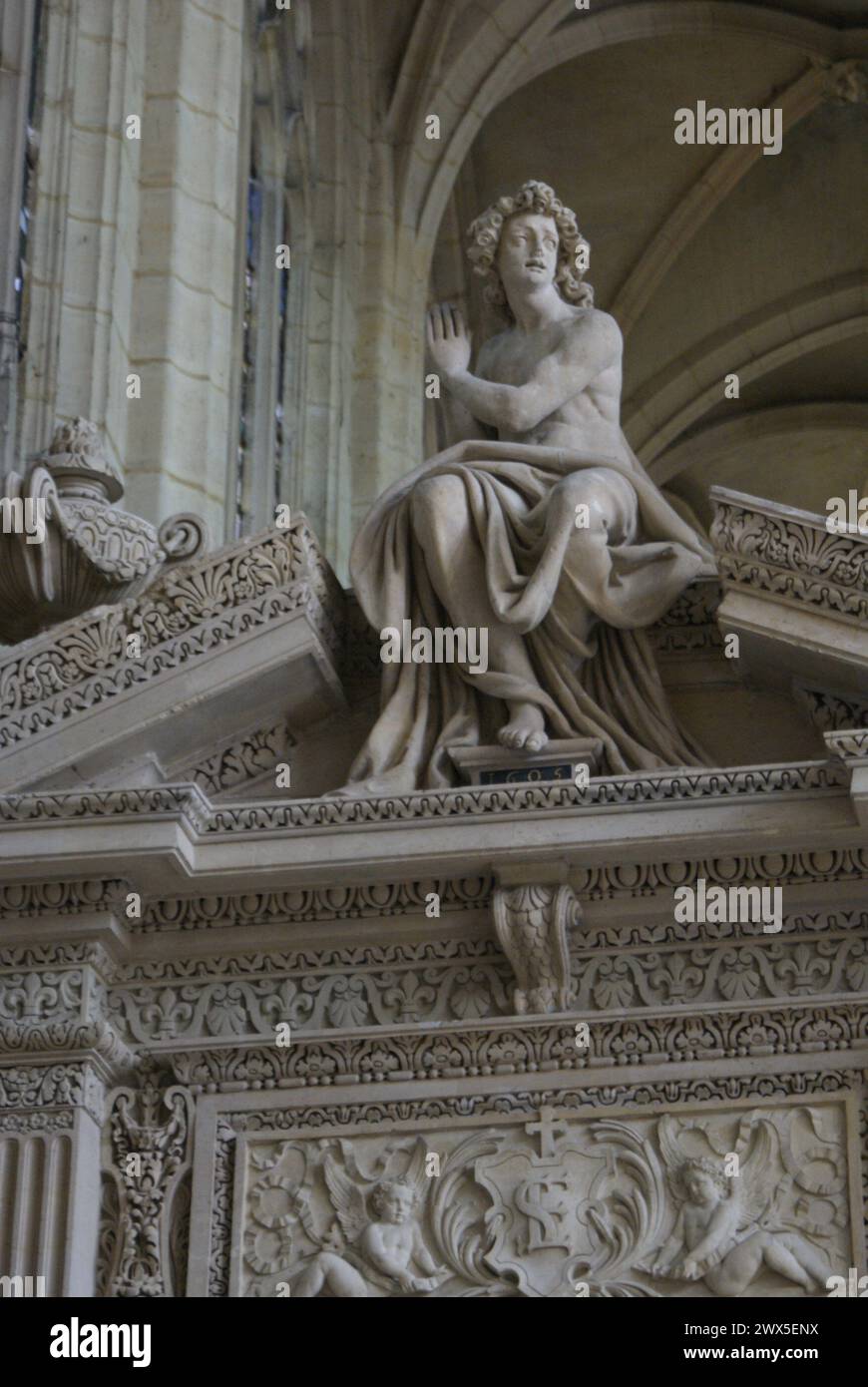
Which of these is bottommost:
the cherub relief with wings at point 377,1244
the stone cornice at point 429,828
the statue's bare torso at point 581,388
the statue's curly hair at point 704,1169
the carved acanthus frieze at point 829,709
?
the cherub relief with wings at point 377,1244

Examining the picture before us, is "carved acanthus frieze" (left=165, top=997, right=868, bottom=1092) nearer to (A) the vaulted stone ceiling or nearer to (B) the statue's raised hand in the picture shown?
(B) the statue's raised hand

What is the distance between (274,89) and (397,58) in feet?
6.92

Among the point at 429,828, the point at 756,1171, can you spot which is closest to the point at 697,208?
the point at 429,828

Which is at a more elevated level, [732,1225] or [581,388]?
[581,388]

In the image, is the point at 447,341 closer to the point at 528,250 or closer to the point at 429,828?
the point at 528,250

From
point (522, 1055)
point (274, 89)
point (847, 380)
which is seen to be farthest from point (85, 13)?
point (847, 380)

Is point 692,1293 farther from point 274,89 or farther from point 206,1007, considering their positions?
point 274,89

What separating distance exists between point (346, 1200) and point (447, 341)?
281 centimetres

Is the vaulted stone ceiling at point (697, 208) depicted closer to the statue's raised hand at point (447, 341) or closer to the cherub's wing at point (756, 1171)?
the statue's raised hand at point (447, 341)

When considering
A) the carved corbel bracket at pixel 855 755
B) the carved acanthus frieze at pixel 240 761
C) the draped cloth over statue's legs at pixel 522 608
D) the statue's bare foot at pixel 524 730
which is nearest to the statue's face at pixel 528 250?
the draped cloth over statue's legs at pixel 522 608

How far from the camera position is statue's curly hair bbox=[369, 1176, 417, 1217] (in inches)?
306

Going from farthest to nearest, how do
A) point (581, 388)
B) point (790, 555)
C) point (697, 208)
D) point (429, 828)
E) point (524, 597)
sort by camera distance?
point (697, 208) < point (581, 388) < point (524, 597) < point (790, 555) < point (429, 828)

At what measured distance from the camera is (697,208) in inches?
848

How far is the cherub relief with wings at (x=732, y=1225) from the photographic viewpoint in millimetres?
7512
